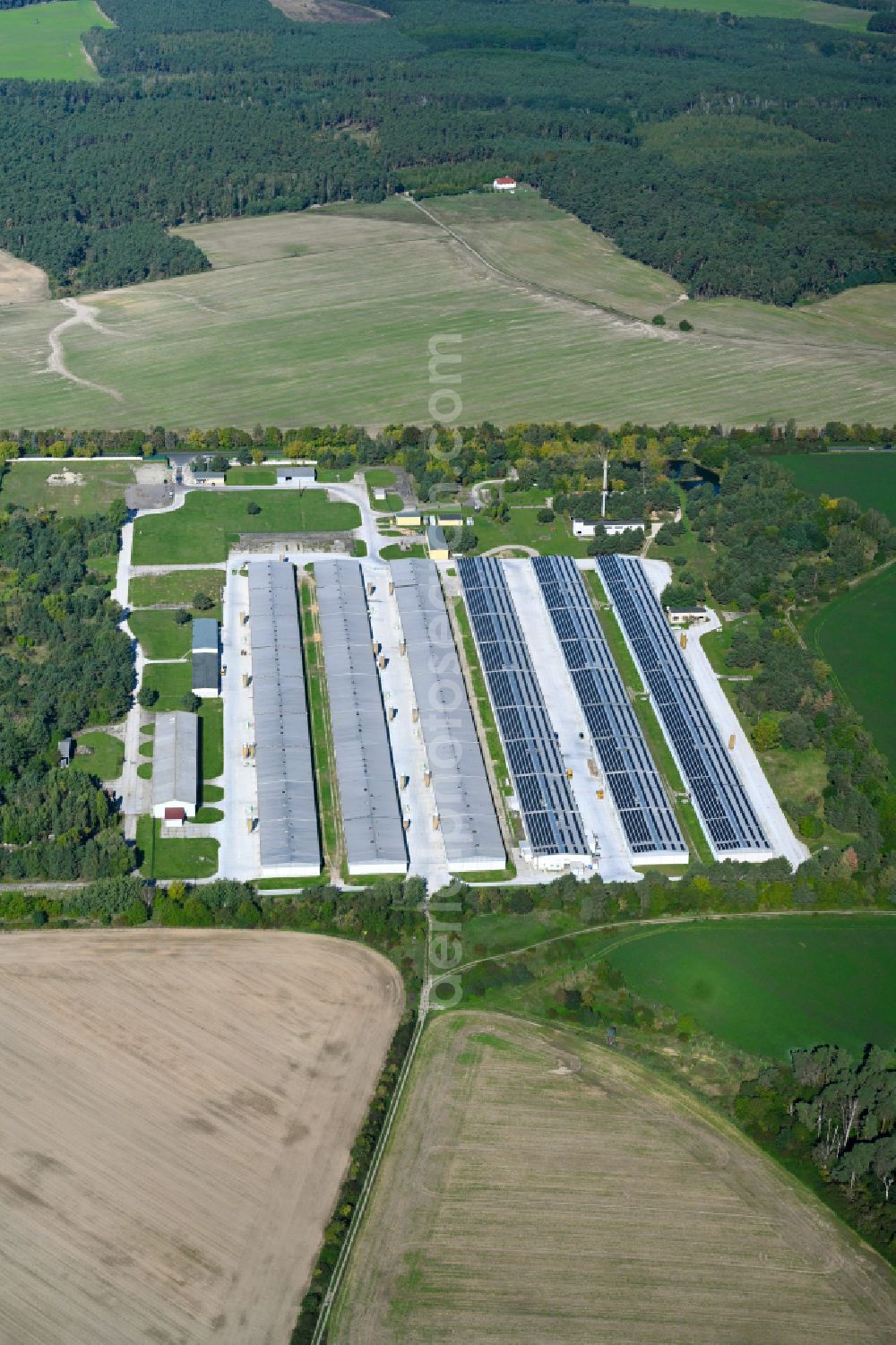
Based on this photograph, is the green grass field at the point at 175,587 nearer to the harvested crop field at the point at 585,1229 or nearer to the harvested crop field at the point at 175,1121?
the harvested crop field at the point at 175,1121

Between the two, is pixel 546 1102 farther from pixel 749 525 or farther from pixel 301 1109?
pixel 749 525

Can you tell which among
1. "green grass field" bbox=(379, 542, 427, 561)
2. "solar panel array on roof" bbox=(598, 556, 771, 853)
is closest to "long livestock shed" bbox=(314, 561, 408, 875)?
"green grass field" bbox=(379, 542, 427, 561)

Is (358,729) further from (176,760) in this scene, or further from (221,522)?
(221,522)

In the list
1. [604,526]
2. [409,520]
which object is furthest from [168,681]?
[604,526]

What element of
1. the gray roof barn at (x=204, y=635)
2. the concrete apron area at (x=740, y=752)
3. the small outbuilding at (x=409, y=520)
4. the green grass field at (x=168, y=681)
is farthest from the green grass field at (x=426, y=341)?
the green grass field at (x=168, y=681)

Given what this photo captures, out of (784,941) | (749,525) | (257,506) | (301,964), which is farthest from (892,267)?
(301,964)

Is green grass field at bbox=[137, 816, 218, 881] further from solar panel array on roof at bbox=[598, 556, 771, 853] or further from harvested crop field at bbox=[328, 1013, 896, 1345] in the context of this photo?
solar panel array on roof at bbox=[598, 556, 771, 853]
